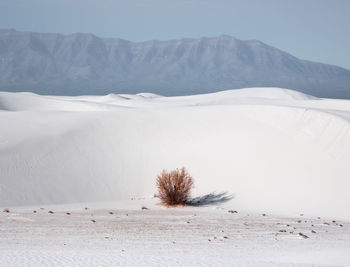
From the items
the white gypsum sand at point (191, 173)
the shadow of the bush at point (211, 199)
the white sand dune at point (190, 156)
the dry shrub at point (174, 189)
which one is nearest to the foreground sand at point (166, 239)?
the white gypsum sand at point (191, 173)

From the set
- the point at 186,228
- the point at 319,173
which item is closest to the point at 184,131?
the point at 319,173

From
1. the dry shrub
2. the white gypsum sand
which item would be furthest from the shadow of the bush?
the dry shrub

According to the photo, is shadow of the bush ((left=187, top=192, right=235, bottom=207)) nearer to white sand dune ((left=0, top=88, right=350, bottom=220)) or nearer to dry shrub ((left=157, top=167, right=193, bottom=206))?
white sand dune ((left=0, top=88, right=350, bottom=220))

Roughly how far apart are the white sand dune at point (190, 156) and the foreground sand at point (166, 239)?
1.79 m

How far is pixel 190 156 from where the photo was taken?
16.5m

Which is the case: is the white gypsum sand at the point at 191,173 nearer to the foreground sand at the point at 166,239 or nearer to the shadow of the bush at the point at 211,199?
the foreground sand at the point at 166,239

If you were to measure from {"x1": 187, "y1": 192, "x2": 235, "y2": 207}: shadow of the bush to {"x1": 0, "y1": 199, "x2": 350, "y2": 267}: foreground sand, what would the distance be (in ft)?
4.80

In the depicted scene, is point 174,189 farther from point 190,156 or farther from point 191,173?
point 190,156

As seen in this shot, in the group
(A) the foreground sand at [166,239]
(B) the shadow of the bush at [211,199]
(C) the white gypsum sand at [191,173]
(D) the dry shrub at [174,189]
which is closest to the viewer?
(A) the foreground sand at [166,239]

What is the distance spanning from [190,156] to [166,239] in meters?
8.09

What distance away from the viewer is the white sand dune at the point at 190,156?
13.8 meters

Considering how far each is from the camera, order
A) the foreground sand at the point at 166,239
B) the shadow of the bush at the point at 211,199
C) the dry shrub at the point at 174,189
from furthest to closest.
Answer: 1. the shadow of the bush at the point at 211,199
2. the dry shrub at the point at 174,189
3. the foreground sand at the point at 166,239

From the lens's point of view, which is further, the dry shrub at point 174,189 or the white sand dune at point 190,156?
the white sand dune at point 190,156

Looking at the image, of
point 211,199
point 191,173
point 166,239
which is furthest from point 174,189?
point 166,239
